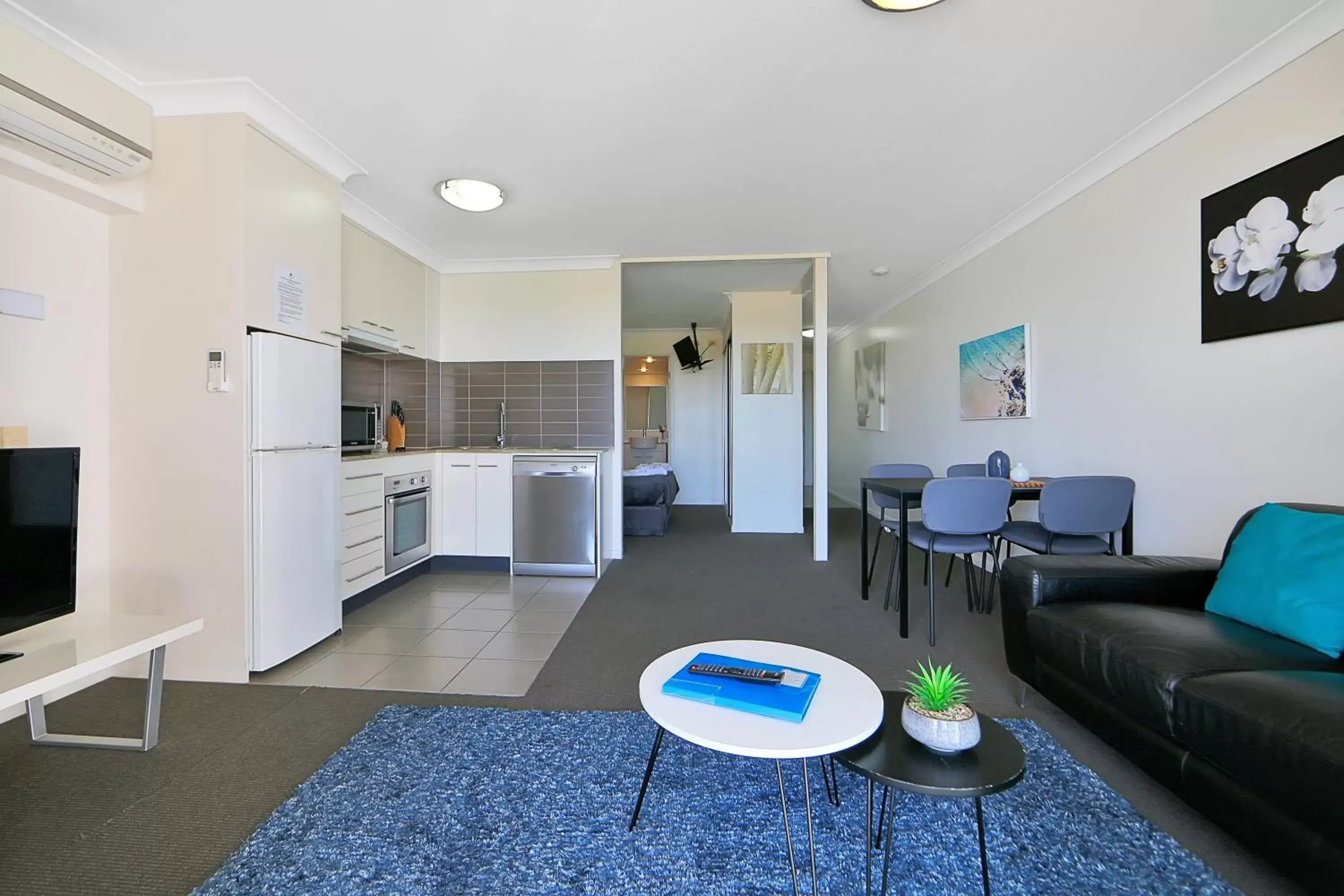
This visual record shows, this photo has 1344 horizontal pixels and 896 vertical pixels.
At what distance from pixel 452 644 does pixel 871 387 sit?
568 cm

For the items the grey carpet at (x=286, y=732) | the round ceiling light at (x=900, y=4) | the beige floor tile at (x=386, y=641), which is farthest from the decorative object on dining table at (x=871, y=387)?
the beige floor tile at (x=386, y=641)

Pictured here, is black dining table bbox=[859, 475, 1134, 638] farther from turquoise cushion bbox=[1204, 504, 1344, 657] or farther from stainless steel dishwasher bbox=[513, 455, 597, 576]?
stainless steel dishwasher bbox=[513, 455, 597, 576]

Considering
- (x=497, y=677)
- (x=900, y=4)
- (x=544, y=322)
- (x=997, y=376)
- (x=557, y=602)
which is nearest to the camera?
(x=900, y=4)

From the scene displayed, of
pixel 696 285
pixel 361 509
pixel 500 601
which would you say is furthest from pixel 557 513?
pixel 696 285

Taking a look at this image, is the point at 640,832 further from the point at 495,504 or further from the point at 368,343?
the point at 368,343

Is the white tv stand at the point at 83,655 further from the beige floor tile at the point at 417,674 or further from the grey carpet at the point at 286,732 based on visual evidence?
the beige floor tile at the point at 417,674

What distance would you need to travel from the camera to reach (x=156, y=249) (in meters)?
2.23

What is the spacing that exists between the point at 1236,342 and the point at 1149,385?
1.48 ft

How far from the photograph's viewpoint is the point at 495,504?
4.07 metres

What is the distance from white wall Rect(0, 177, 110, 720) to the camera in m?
1.95

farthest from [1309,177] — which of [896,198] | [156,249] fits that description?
[156,249]

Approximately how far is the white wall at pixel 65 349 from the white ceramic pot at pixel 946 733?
9.45 feet

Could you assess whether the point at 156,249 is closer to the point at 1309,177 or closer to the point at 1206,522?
the point at 1309,177

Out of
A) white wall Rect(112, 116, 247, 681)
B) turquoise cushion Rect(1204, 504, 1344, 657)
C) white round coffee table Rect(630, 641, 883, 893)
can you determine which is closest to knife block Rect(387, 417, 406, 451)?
white wall Rect(112, 116, 247, 681)
